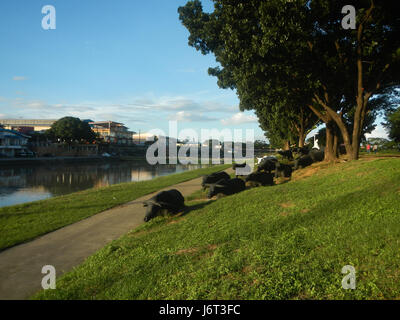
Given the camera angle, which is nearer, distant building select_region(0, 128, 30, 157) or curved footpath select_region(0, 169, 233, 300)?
curved footpath select_region(0, 169, 233, 300)

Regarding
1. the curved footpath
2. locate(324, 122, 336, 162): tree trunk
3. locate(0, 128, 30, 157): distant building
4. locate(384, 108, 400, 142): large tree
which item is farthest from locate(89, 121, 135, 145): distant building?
the curved footpath

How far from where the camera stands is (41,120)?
123250 millimetres

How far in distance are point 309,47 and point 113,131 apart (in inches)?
4583

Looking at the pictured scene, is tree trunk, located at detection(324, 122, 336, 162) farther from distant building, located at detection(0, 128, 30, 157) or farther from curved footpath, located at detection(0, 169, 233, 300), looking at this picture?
distant building, located at detection(0, 128, 30, 157)

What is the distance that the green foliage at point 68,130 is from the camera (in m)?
67.0

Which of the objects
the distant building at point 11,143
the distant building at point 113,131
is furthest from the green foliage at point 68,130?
the distant building at point 113,131

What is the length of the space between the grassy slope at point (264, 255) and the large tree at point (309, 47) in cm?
656

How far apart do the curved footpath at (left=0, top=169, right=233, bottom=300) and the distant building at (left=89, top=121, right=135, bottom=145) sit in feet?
350

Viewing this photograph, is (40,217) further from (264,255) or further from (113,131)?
(113,131)

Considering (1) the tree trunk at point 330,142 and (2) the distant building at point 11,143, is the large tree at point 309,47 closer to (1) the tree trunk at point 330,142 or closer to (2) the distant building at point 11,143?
(1) the tree trunk at point 330,142

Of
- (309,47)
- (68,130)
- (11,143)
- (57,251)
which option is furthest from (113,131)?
(57,251)

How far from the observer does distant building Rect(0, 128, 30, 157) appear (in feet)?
198
